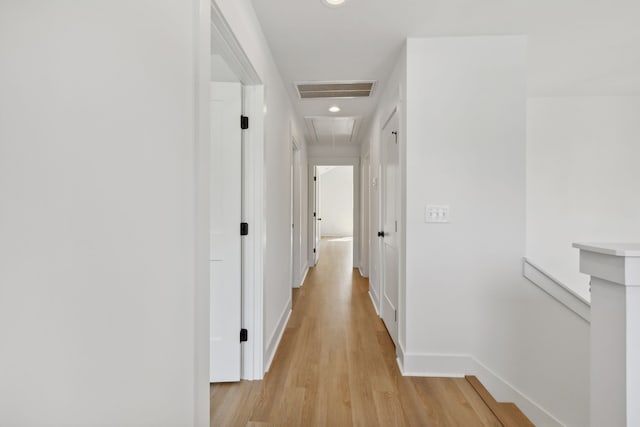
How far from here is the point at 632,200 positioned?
318cm

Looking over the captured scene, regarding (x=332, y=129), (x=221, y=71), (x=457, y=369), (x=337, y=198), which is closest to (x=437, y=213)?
(x=457, y=369)

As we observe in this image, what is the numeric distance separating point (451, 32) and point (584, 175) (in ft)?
7.49

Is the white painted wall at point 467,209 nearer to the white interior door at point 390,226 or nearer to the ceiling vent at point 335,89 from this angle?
the white interior door at point 390,226

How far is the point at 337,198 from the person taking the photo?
39.2ft

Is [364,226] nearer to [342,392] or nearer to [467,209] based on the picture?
[467,209]

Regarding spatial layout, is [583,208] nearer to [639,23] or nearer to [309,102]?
[639,23]

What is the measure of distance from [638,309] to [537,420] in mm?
1621

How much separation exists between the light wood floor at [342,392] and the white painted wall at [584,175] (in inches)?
77.9

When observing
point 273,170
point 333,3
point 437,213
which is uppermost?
point 333,3

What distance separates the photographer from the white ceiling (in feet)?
6.19

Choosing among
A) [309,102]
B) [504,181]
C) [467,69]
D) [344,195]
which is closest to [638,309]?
[504,181]

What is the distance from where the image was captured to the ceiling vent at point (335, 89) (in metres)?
3.07

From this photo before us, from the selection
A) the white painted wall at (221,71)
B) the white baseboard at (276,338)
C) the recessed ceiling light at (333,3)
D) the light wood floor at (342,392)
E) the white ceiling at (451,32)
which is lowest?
the light wood floor at (342,392)

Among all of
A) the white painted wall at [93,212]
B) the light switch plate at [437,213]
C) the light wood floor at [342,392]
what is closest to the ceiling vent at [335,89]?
the light switch plate at [437,213]
